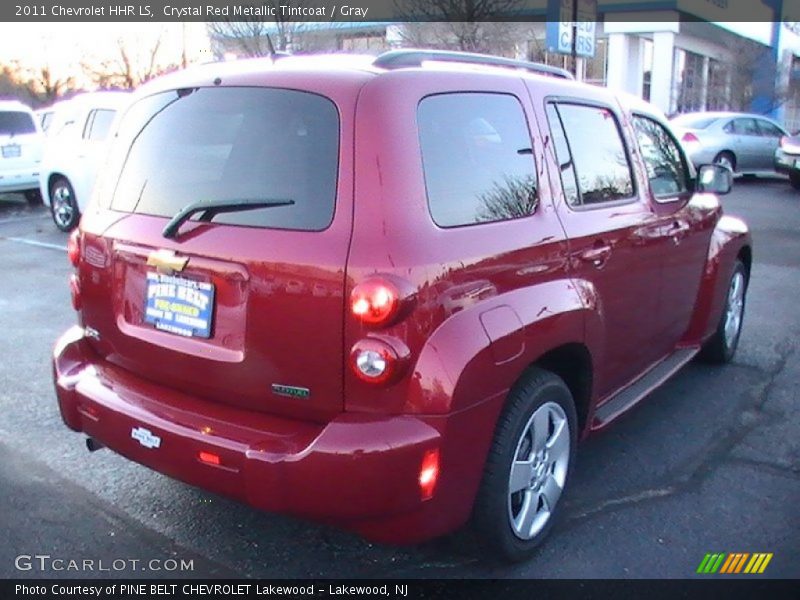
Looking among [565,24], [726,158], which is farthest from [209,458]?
[726,158]

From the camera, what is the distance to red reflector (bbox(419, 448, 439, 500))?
263cm

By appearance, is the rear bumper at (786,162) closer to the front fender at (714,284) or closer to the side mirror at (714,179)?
the front fender at (714,284)

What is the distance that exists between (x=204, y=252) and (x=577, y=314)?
1.46m

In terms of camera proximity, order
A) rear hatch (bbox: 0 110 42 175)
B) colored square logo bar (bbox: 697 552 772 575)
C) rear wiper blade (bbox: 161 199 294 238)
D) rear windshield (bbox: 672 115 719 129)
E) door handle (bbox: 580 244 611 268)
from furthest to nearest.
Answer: rear windshield (bbox: 672 115 719 129) < rear hatch (bbox: 0 110 42 175) < door handle (bbox: 580 244 611 268) < colored square logo bar (bbox: 697 552 772 575) < rear wiper blade (bbox: 161 199 294 238)

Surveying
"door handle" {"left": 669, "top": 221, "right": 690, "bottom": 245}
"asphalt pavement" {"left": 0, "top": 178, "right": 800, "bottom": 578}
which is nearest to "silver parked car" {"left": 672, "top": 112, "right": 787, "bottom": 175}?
"asphalt pavement" {"left": 0, "top": 178, "right": 800, "bottom": 578}

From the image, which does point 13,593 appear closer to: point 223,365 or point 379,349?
point 223,365

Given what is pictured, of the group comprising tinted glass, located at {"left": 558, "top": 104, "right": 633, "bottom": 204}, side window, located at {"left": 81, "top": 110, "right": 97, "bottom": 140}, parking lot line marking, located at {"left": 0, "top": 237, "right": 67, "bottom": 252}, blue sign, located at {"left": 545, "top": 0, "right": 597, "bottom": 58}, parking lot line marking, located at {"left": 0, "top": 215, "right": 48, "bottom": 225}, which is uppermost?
blue sign, located at {"left": 545, "top": 0, "right": 597, "bottom": 58}

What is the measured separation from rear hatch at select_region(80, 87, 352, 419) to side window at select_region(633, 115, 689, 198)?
2.25m

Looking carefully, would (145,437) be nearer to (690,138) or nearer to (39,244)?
(39,244)

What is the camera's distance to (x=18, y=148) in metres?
14.1

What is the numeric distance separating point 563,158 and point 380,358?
1422mm

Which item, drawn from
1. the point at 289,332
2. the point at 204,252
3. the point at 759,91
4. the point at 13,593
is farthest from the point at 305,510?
the point at 759,91

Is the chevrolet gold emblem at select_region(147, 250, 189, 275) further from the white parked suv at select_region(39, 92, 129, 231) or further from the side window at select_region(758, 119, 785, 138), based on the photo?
the side window at select_region(758, 119, 785, 138)

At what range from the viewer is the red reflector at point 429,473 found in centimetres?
263
